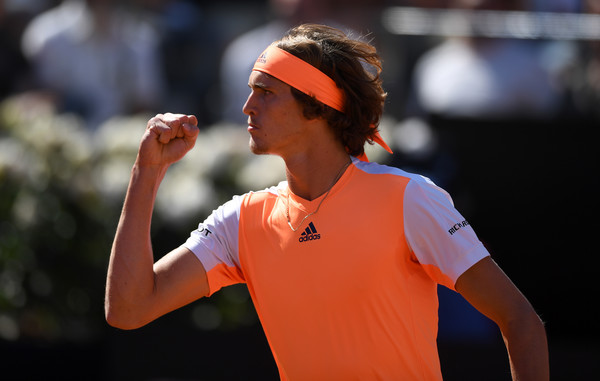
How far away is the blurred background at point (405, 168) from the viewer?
18.2ft

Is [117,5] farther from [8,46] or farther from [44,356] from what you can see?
[44,356]

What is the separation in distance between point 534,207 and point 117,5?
3944 mm

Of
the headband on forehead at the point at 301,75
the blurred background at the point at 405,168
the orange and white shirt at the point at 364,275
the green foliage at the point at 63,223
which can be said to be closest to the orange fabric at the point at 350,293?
the orange and white shirt at the point at 364,275

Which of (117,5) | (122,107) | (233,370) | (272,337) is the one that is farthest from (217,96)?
(272,337)

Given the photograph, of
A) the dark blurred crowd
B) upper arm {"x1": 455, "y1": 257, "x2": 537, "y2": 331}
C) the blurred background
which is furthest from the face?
the dark blurred crowd

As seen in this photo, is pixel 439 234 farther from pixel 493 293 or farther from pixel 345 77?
pixel 345 77

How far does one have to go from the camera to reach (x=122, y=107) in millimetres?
7102

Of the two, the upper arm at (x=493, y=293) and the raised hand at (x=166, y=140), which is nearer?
the upper arm at (x=493, y=293)

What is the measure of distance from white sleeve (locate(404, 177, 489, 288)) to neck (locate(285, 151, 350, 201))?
1.06 feet

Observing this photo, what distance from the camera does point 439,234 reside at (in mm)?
2898

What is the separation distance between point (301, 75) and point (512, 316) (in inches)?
43.7

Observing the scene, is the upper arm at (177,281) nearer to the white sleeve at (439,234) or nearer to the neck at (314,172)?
the neck at (314,172)

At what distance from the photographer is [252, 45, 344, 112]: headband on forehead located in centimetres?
315

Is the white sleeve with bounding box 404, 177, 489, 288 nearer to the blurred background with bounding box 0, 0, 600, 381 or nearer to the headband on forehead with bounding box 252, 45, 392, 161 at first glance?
the headband on forehead with bounding box 252, 45, 392, 161
